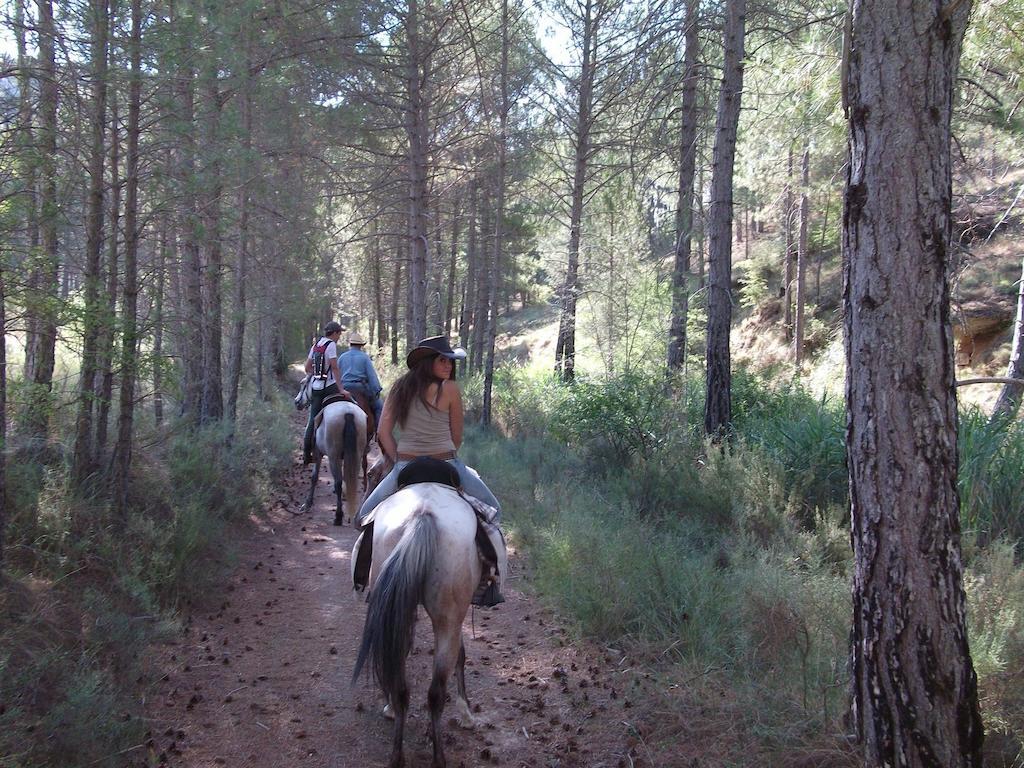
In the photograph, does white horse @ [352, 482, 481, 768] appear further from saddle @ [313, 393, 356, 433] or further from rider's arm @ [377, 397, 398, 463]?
saddle @ [313, 393, 356, 433]

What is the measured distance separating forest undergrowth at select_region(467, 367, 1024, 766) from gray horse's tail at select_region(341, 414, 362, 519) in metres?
2.05

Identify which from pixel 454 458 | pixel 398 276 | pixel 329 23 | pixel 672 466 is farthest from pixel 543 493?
pixel 398 276

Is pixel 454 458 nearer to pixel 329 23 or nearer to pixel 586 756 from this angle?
pixel 586 756

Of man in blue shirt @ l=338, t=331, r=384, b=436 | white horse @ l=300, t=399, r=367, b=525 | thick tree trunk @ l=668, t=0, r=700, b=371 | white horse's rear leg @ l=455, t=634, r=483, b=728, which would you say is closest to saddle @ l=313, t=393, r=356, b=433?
white horse @ l=300, t=399, r=367, b=525

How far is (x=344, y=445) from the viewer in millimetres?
9633

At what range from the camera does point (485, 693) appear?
498 cm

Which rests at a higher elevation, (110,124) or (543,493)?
(110,124)

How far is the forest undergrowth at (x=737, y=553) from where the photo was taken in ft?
12.5

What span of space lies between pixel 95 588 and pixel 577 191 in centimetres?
1581

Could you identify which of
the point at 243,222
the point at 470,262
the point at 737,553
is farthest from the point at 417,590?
the point at 470,262

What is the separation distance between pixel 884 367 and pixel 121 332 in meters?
5.67

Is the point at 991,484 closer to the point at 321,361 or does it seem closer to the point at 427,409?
the point at 427,409

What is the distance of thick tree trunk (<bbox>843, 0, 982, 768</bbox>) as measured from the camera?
302cm

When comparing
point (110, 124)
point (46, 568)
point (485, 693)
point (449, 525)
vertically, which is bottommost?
point (485, 693)
